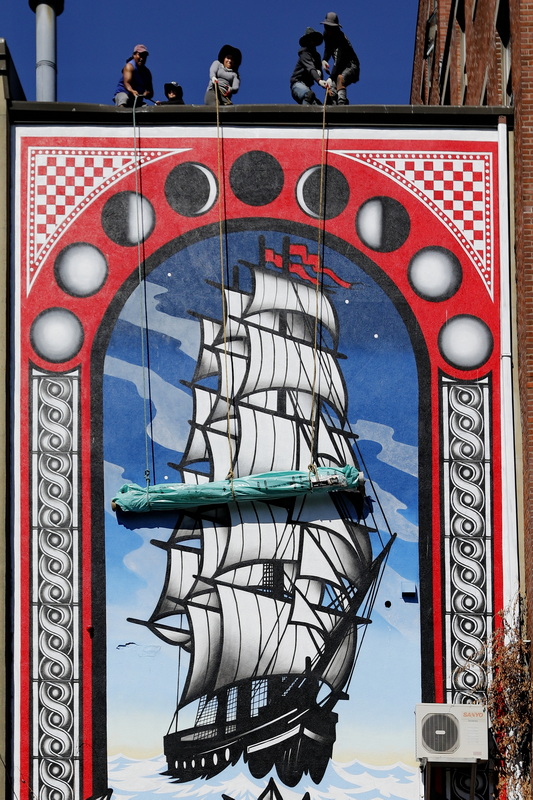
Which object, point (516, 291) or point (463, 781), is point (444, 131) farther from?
point (463, 781)

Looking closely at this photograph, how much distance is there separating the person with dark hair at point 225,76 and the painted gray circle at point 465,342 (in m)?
4.28

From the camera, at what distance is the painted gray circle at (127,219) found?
19.7 m

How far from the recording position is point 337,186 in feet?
65.0

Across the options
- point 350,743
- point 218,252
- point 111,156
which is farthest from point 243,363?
point 350,743

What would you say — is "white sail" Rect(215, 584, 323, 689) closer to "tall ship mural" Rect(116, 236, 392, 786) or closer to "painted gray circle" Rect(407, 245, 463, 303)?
"tall ship mural" Rect(116, 236, 392, 786)

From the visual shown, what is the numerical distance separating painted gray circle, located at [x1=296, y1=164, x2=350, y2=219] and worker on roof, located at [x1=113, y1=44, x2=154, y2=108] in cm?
263

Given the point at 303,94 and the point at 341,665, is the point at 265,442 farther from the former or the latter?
the point at 303,94

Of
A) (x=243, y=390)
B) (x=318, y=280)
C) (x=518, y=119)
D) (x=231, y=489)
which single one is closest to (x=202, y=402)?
(x=243, y=390)

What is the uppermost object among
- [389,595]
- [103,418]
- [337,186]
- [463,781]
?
[337,186]

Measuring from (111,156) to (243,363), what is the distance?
128 inches

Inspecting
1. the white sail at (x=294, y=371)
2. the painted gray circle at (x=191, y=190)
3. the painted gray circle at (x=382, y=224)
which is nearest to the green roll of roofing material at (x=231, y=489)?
the white sail at (x=294, y=371)

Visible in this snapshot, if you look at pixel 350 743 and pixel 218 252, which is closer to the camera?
pixel 350 743

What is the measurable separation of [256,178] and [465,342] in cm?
347

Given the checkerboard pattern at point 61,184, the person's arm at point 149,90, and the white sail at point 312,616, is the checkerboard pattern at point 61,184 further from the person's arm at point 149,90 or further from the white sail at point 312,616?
the white sail at point 312,616
